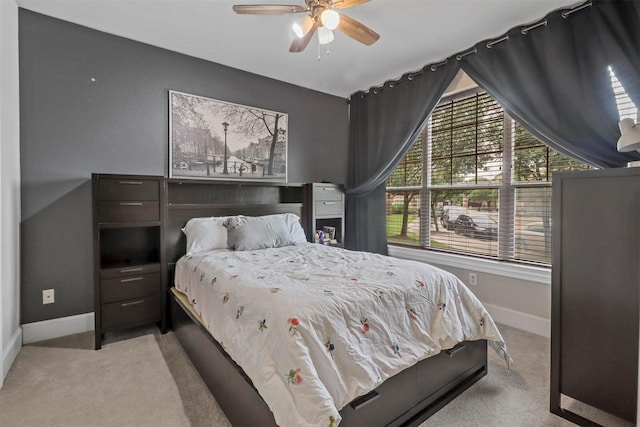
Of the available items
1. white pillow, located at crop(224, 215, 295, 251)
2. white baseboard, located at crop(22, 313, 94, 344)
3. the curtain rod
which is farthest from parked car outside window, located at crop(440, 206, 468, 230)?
white baseboard, located at crop(22, 313, 94, 344)

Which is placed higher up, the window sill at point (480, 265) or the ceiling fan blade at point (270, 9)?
the ceiling fan blade at point (270, 9)

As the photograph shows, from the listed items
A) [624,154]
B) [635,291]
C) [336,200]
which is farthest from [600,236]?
[336,200]

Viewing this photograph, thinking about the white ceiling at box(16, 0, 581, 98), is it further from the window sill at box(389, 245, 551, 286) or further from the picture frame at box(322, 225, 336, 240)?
the window sill at box(389, 245, 551, 286)

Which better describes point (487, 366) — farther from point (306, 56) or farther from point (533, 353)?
point (306, 56)

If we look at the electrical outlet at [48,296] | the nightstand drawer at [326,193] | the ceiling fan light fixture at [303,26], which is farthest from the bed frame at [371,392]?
the ceiling fan light fixture at [303,26]

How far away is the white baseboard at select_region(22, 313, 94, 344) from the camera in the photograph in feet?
7.84

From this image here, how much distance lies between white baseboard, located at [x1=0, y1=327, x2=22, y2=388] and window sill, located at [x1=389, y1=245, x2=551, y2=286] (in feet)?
11.7

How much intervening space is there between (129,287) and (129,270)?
5.6 inches

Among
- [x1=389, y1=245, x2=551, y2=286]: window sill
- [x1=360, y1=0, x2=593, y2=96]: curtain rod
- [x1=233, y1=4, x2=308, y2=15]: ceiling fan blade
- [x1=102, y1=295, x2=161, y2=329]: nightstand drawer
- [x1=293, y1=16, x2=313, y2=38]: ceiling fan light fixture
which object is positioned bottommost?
[x1=102, y1=295, x2=161, y2=329]: nightstand drawer

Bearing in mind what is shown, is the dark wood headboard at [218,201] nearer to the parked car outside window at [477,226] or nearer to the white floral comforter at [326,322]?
the white floral comforter at [326,322]

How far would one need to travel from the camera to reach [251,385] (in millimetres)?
1364

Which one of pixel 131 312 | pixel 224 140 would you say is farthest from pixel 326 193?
pixel 131 312

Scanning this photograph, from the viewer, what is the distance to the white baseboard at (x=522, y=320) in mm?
2555

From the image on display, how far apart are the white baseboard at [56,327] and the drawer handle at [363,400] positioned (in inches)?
100
